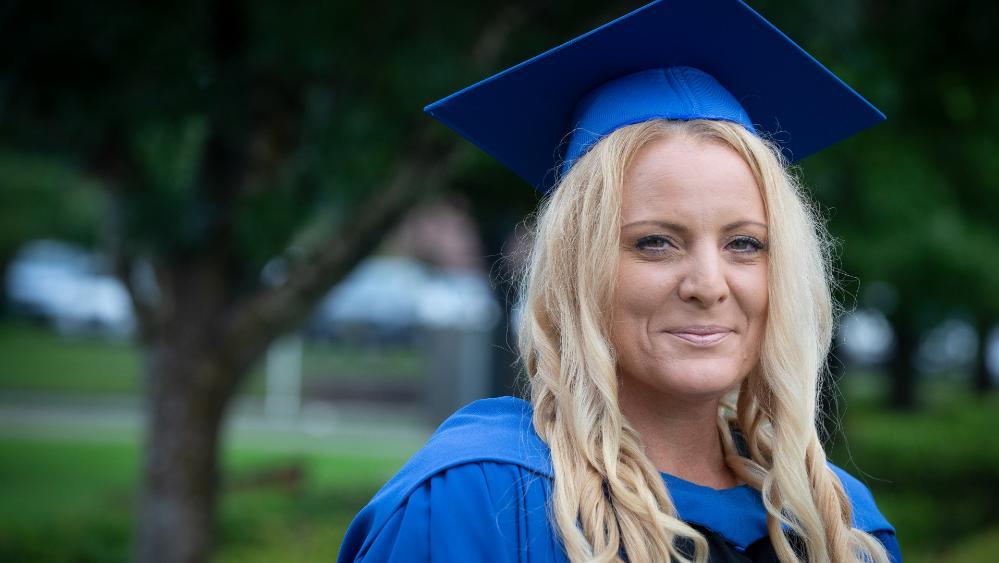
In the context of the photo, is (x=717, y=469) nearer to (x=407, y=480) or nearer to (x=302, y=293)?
(x=407, y=480)

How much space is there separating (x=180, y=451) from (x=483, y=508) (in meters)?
3.83

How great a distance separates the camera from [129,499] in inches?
349

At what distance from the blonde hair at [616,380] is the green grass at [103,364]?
1330 cm

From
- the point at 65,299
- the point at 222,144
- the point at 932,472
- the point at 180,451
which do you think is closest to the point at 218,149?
the point at 222,144

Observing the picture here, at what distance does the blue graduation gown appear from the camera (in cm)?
172

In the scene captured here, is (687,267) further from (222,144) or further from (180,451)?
(180,451)

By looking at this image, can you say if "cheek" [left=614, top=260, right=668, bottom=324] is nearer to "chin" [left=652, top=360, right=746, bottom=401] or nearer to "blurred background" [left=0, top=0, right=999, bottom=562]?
"chin" [left=652, top=360, right=746, bottom=401]

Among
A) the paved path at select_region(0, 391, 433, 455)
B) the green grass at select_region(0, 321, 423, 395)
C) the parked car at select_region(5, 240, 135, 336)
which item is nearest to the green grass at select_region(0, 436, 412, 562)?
the paved path at select_region(0, 391, 433, 455)

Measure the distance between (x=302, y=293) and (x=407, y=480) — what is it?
310 cm

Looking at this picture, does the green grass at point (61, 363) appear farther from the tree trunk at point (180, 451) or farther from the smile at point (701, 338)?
the smile at point (701, 338)

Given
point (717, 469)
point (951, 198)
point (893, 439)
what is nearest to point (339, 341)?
point (893, 439)

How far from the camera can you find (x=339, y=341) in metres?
24.7

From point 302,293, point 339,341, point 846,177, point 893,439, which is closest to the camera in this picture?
point 302,293

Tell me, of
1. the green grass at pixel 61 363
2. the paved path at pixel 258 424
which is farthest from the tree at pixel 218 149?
the green grass at pixel 61 363
